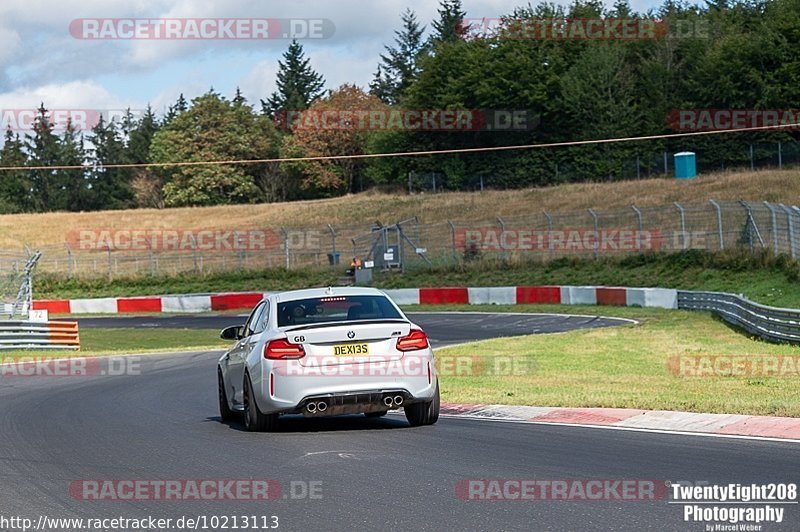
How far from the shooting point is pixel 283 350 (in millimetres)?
11039

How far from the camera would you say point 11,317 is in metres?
33.0

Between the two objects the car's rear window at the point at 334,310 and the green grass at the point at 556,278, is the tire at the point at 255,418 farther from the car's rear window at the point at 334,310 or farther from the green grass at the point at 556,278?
the green grass at the point at 556,278

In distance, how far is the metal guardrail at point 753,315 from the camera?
74.8 feet

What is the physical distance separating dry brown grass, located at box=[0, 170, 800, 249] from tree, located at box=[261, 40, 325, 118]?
140 feet

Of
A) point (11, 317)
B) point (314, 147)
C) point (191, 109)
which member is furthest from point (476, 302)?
point (191, 109)

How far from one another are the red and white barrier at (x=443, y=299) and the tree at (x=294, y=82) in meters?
83.6

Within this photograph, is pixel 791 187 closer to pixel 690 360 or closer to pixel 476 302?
pixel 476 302

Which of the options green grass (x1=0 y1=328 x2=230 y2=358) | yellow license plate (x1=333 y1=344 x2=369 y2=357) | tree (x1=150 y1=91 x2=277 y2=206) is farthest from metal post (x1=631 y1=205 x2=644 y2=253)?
tree (x1=150 y1=91 x2=277 y2=206)

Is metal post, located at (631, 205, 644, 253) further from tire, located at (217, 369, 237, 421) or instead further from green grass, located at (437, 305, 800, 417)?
tire, located at (217, 369, 237, 421)

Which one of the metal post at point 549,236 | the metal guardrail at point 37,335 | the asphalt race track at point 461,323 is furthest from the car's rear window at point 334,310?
the metal post at point 549,236

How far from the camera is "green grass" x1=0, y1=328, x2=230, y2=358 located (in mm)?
29484

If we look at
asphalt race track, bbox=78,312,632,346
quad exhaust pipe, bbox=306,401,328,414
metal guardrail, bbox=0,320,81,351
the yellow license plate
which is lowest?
asphalt race track, bbox=78,312,632,346

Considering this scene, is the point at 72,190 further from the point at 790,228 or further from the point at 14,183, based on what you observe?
the point at 790,228

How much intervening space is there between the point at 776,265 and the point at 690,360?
53.4 feet
